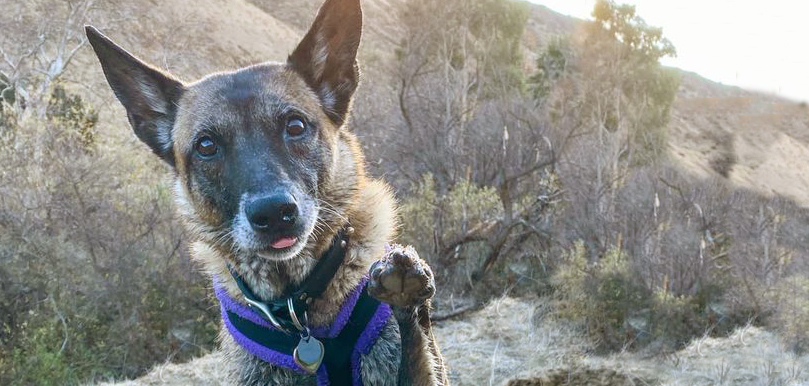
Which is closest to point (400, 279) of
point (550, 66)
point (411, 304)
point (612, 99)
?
point (411, 304)

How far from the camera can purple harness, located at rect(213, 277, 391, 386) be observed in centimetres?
358

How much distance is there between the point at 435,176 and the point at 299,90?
18.9 m

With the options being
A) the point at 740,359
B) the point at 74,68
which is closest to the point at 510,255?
the point at 740,359

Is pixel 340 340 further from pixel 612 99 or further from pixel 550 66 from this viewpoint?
pixel 550 66

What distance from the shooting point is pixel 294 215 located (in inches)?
135

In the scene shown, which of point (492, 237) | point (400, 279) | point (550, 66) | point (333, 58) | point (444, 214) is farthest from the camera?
point (550, 66)

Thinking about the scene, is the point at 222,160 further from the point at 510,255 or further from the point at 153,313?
the point at 510,255

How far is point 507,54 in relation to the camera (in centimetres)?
3903

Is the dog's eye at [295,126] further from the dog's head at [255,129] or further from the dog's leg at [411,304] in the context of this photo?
the dog's leg at [411,304]

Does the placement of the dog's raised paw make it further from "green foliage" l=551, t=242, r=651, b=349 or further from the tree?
the tree

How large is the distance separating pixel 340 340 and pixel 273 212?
0.72 m

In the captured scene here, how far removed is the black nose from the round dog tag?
55 cm

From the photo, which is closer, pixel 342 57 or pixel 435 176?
pixel 342 57

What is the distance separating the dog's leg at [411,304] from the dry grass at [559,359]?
17.4ft
